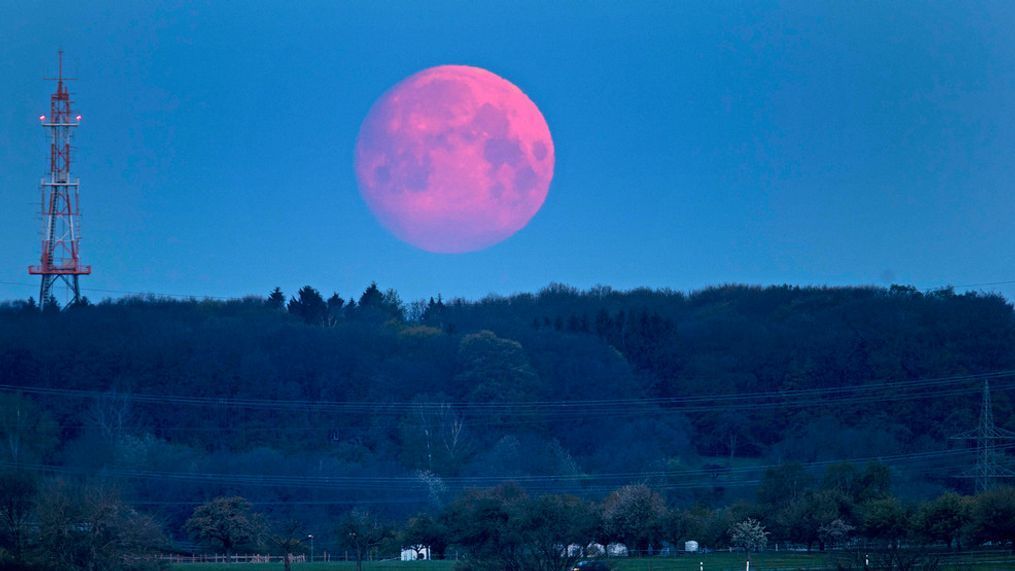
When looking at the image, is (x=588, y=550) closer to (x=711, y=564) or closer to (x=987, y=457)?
(x=711, y=564)

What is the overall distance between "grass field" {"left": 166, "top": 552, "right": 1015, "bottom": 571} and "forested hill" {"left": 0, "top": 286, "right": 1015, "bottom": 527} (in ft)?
65.5

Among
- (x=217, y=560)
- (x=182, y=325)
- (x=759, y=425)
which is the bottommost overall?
(x=217, y=560)

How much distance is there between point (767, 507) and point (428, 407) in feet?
125

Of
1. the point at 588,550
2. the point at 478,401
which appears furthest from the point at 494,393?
the point at 588,550

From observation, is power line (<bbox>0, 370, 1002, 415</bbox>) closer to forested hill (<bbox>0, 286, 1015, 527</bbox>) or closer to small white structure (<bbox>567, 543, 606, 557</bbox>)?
forested hill (<bbox>0, 286, 1015, 527</bbox>)

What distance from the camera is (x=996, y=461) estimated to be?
8450cm

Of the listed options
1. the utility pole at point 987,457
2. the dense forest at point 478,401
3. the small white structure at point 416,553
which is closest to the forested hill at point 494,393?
the dense forest at point 478,401

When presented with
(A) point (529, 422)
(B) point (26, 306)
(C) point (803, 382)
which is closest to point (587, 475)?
(A) point (529, 422)

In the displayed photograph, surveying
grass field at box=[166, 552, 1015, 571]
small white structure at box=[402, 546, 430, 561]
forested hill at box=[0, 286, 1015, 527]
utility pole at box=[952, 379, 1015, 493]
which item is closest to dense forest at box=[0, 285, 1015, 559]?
forested hill at box=[0, 286, 1015, 527]

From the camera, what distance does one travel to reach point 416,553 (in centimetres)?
6969

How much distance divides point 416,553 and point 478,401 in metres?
37.0

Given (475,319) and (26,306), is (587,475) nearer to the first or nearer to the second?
(475,319)

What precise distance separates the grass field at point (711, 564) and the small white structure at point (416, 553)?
2.41 metres

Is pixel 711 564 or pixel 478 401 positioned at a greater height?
pixel 478 401
